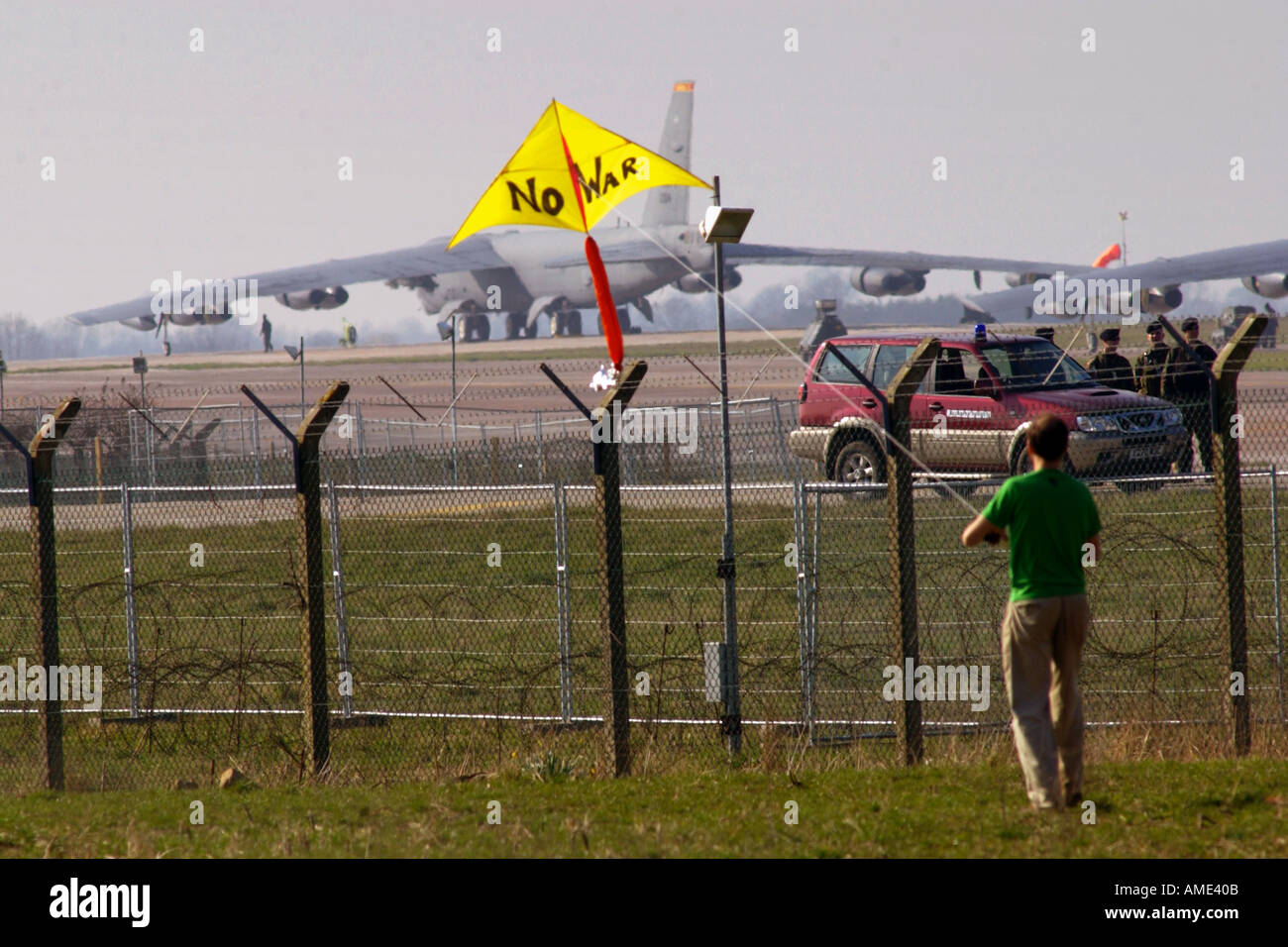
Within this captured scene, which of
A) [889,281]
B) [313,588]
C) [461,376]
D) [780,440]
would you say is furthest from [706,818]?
[889,281]

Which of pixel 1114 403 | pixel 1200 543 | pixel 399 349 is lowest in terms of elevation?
pixel 1200 543

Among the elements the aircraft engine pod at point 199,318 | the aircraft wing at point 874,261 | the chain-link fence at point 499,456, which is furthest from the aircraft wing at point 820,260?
the chain-link fence at point 499,456

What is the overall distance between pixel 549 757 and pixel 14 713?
4.33m

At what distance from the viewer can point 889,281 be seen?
232ft

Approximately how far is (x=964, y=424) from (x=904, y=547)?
9.72 meters

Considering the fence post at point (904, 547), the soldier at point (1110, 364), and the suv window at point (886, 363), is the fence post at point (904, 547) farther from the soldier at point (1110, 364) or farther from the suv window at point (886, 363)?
the suv window at point (886, 363)

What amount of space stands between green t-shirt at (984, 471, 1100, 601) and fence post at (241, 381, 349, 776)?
3.37m

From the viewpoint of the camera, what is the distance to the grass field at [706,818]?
225 inches

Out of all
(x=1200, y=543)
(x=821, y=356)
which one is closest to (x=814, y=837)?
(x=1200, y=543)

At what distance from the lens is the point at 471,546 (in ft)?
46.6

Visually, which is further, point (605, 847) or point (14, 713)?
point (14, 713)

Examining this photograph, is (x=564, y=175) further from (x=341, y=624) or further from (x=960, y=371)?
(x=960, y=371)
